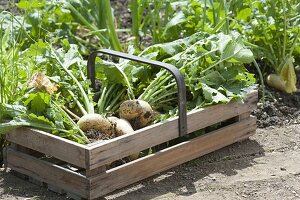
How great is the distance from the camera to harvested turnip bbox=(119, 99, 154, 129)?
5035mm

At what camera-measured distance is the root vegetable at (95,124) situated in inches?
192

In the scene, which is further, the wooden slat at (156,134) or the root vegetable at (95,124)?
the root vegetable at (95,124)

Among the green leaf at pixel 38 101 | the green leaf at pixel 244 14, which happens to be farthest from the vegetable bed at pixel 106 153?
the green leaf at pixel 244 14

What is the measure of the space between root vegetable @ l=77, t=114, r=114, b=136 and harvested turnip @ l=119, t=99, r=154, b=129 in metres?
0.19

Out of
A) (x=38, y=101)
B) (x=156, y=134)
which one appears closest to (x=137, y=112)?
(x=156, y=134)

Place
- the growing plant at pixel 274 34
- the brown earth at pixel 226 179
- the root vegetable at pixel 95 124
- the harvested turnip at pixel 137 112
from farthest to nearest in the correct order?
the growing plant at pixel 274 34 → the harvested turnip at pixel 137 112 → the root vegetable at pixel 95 124 → the brown earth at pixel 226 179

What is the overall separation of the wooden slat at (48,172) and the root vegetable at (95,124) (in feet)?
0.98

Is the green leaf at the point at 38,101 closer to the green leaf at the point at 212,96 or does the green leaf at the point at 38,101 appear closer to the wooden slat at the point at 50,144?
the wooden slat at the point at 50,144

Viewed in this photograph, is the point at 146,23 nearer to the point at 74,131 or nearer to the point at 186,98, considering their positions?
the point at 186,98

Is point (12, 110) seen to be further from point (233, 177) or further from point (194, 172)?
point (233, 177)

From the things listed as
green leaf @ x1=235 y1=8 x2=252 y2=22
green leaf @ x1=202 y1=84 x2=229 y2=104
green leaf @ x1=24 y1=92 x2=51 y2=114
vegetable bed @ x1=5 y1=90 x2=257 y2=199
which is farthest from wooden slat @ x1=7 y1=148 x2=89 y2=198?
green leaf @ x1=235 y1=8 x2=252 y2=22

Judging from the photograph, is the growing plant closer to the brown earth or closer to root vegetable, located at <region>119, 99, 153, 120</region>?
the brown earth

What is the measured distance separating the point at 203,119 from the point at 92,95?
69 cm

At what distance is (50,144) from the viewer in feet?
15.4
